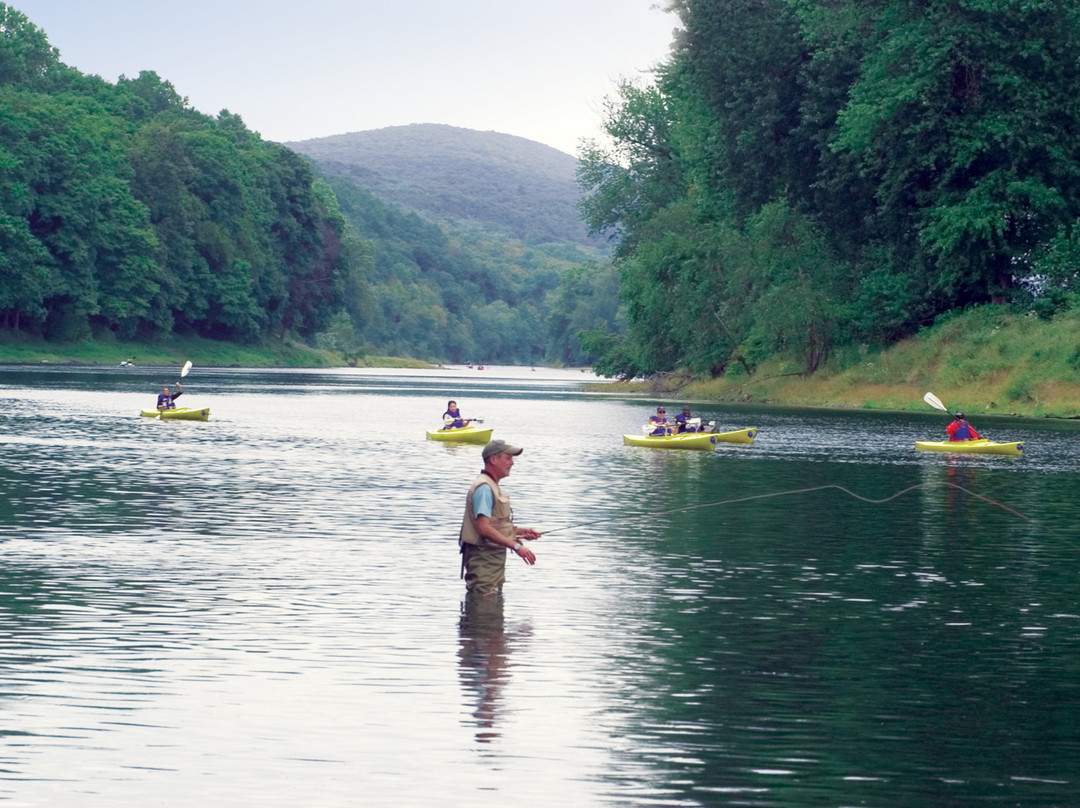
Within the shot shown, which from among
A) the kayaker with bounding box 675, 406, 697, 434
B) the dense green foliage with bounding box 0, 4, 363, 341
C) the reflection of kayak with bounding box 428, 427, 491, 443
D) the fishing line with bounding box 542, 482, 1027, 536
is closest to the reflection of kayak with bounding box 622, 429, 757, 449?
the kayaker with bounding box 675, 406, 697, 434

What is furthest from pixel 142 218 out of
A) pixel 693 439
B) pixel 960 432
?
pixel 960 432

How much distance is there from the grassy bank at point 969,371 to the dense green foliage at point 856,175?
1.23 m

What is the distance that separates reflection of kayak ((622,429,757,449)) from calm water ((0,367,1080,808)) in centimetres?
1330

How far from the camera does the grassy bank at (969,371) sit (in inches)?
2675

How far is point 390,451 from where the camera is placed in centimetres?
4634

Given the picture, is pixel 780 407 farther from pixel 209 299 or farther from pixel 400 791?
pixel 209 299

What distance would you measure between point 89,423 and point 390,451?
1317 centimetres

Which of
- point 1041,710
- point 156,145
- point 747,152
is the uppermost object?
point 156,145

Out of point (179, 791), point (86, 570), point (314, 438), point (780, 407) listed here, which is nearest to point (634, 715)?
point (179, 791)

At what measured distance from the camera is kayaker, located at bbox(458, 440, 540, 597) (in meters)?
17.1

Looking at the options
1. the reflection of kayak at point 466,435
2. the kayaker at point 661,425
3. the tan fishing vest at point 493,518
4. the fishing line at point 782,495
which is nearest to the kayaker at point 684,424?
the kayaker at point 661,425

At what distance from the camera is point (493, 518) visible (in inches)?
680

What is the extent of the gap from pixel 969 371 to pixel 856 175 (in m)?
10.4

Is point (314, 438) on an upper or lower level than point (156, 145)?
lower
